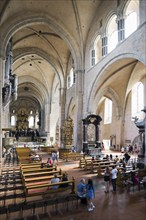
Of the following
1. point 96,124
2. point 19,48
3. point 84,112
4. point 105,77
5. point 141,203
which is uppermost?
point 19,48

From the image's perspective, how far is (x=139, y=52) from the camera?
14.1 metres

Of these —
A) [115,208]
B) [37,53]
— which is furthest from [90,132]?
[37,53]

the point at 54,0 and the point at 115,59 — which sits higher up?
the point at 54,0

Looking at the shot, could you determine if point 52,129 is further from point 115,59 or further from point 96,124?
point 115,59

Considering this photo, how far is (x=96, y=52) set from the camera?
22047mm

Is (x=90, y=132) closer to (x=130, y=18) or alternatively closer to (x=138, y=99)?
(x=138, y=99)

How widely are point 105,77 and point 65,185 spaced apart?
14.6 meters

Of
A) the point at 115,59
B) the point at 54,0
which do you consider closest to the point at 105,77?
the point at 115,59

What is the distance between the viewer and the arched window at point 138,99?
24812mm

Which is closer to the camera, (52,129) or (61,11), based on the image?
(61,11)

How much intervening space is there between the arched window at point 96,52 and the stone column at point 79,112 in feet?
8.49

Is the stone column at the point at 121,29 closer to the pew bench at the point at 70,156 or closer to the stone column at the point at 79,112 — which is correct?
the stone column at the point at 79,112

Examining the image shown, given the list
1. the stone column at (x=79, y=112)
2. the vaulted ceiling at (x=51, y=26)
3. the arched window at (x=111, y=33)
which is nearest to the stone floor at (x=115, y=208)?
the stone column at (x=79, y=112)

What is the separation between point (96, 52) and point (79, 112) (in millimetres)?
7175
